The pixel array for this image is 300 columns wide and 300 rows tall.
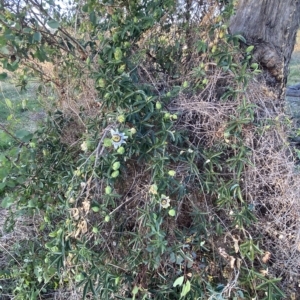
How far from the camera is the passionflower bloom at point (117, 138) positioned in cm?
148

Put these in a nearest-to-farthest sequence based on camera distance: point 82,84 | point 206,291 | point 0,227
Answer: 1. point 206,291
2. point 82,84
3. point 0,227

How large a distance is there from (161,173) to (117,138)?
23cm

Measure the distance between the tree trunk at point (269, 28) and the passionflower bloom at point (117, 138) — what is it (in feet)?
3.23

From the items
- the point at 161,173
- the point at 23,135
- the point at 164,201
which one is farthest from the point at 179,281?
the point at 23,135

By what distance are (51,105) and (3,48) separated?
0.53 meters

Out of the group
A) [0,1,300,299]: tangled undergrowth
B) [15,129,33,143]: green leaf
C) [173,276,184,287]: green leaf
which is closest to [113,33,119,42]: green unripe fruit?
[0,1,300,299]: tangled undergrowth

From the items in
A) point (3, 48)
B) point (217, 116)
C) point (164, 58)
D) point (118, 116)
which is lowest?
point (217, 116)

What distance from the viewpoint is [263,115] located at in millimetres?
1828

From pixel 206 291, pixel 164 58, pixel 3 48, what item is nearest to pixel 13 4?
pixel 3 48

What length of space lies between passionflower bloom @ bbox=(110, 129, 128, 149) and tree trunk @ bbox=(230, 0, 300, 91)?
98cm

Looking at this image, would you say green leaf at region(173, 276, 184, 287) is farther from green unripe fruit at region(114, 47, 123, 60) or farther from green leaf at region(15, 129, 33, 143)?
green unripe fruit at region(114, 47, 123, 60)

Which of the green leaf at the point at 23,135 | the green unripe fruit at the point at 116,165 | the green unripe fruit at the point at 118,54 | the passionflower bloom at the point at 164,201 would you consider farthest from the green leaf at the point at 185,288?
the green unripe fruit at the point at 118,54

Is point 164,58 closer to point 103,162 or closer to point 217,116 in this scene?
point 217,116

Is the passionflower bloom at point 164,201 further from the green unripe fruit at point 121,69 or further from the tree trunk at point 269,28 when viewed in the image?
the tree trunk at point 269,28
